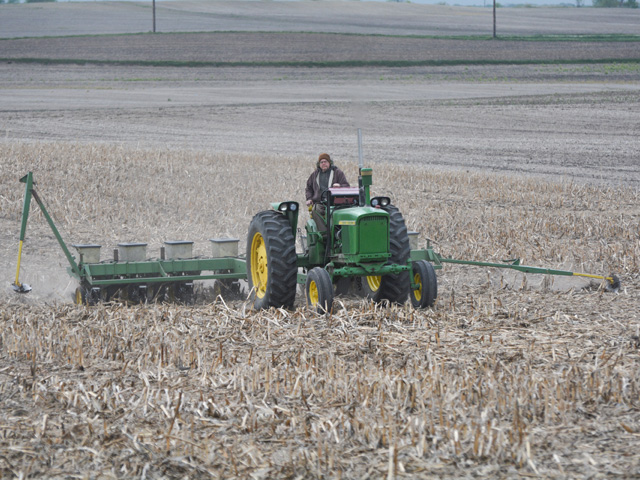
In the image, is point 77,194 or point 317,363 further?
point 77,194

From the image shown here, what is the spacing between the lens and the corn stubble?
4.10 metres

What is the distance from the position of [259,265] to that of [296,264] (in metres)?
0.81

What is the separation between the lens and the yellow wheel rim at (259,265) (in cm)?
840

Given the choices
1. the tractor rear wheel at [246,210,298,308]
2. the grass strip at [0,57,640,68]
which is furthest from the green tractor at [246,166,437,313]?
the grass strip at [0,57,640,68]

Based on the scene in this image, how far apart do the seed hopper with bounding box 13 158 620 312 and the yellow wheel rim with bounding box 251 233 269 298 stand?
0.4 inches

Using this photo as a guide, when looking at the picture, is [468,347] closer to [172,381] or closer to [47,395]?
[172,381]

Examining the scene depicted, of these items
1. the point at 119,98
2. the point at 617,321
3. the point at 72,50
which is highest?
the point at 72,50

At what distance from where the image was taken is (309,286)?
765 centimetres

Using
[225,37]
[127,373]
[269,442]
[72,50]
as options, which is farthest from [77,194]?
[225,37]

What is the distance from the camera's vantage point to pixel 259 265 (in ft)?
28.3

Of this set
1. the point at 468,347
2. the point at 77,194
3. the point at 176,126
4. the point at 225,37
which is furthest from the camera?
the point at 225,37

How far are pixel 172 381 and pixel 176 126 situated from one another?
76.5 feet

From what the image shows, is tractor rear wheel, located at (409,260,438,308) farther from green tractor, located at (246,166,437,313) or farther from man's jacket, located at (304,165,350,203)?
man's jacket, located at (304,165,350,203)

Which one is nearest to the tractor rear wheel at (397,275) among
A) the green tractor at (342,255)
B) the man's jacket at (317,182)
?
the green tractor at (342,255)
